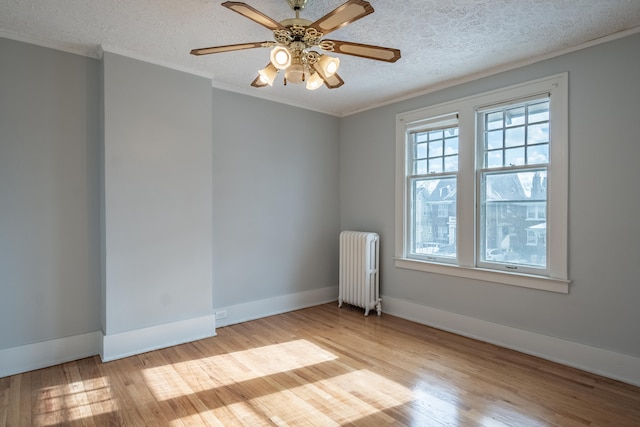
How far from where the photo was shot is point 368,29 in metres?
2.65

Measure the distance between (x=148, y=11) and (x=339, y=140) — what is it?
3086 millimetres

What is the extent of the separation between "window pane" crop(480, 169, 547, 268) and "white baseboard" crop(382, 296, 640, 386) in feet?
2.16

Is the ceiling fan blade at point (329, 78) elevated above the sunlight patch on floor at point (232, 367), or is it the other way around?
the ceiling fan blade at point (329, 78)

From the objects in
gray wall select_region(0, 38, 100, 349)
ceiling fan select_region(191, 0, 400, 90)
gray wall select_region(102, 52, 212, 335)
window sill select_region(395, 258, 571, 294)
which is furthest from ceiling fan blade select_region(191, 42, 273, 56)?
window sill select_region(395, 258, 571, 294)

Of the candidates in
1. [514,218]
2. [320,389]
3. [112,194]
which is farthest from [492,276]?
[112,194]

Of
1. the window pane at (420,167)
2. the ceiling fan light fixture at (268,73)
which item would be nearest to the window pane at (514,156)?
the window pane at (420,167)

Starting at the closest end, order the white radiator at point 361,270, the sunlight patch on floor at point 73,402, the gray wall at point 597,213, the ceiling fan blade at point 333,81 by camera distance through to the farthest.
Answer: the sunlight patch on floor at point 73,402 < the ceiling fan blade at point 333,81 < the gray wall at point 597,213 < the white radiator at point 361,270

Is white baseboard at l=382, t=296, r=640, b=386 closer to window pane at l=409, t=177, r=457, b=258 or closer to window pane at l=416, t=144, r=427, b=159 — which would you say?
window pane at l=409, t=177, r=457, b=258

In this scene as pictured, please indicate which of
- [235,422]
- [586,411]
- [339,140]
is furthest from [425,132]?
[235,422]

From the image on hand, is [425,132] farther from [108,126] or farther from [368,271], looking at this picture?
[108,126]

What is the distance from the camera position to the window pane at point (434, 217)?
3918 mm

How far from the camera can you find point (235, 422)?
2.19 metres

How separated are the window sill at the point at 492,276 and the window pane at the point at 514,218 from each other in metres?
0.14

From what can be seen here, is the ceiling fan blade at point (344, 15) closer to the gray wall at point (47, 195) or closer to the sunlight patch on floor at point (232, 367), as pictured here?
A: the gray wall at point (47, 195)
